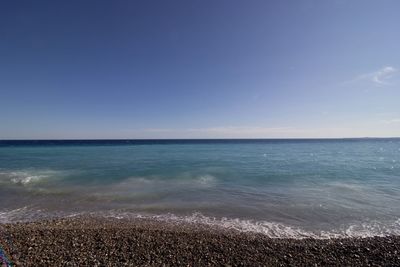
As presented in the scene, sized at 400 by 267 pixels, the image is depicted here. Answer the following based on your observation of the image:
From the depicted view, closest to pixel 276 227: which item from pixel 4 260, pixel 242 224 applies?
pixel 242 224

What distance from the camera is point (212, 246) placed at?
6.28 metres

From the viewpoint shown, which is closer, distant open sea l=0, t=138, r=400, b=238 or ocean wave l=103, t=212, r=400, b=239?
ocean wave l=103, t=212, r=400, b=239

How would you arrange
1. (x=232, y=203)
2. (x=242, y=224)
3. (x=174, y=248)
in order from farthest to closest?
1. (x=232, y=203)
2. (x=242, y=224)
3. (x=174, y=248)

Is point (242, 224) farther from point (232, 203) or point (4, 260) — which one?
point (4, 260)

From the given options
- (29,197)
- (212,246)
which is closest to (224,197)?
(212,246)

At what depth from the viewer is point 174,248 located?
6.07 m

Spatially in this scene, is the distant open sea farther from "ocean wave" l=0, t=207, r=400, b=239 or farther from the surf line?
the surf line

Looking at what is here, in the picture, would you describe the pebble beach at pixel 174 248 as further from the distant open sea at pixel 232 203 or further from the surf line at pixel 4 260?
the distant open sea at pixel 232 203

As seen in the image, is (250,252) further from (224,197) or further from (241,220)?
(224,197)

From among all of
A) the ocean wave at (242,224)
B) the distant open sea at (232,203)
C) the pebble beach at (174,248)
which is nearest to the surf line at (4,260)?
the pebble beach at (174,248)

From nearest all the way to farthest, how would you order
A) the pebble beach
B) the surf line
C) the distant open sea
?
the surf line, the pebble beach, the distant open sea

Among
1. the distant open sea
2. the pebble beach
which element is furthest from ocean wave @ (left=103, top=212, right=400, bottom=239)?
the pebble beach

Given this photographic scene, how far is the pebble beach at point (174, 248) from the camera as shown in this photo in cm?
544

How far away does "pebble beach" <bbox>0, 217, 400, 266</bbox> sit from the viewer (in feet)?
17.8
